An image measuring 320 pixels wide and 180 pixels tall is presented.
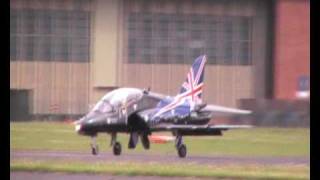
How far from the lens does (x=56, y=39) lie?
2678 centimetres

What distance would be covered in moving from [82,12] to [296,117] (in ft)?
25.5

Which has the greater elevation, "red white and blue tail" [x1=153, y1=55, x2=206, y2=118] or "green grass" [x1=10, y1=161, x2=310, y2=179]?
"red white and blue tail" [x1=153, y1=55, x2=206, y2=118]

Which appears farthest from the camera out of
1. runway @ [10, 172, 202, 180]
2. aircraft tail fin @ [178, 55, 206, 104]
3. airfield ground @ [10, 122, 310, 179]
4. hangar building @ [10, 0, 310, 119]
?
hangar building @ [10, 0, 310, 119]

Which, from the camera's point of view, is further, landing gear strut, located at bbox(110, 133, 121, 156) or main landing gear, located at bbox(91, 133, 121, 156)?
landing gear strut, located at bbox(110, 133, 121, 156)

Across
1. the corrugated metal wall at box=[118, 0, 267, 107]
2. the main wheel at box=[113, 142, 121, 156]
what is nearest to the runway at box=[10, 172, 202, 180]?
the main wheel at box=[113, 142, 121, 156]

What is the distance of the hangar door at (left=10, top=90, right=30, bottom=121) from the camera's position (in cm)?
1775

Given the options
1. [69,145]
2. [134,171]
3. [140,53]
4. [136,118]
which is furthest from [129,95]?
[140,53]

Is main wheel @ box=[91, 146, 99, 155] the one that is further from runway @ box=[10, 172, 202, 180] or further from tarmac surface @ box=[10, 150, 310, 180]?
runway @ box=[10, 172, 202, 180]

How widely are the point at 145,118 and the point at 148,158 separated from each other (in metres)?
1.37

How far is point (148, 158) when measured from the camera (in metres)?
15.8

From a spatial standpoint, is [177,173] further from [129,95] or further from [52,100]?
[52,100]

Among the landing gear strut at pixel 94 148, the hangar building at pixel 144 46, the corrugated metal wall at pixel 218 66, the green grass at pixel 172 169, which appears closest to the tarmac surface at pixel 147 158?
the landing gear strut at pixel 94 148

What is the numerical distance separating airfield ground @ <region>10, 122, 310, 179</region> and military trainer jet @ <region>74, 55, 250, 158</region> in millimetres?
173

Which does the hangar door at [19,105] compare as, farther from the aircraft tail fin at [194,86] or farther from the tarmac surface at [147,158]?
the aircraft tail fin at [194,86]
